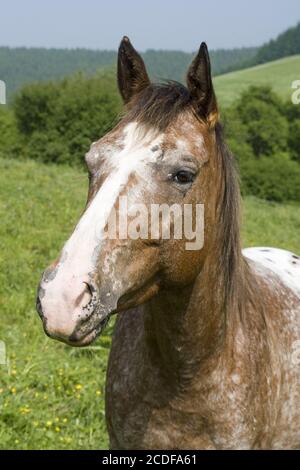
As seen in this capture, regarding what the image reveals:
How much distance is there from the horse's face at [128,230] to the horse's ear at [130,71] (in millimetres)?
398

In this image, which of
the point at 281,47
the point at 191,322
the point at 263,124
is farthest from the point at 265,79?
the point at 191,322

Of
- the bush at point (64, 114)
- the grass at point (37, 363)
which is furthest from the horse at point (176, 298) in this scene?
the bush at point (64, 114)

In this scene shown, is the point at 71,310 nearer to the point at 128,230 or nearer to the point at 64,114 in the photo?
the point at 128,230

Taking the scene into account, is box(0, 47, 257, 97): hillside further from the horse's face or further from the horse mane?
Result: the horse's face

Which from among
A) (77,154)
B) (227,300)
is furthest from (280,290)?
(77,154)

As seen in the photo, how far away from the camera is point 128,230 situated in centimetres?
238

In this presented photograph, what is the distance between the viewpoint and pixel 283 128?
5284 centimetres

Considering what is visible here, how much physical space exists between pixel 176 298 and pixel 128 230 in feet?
2.10

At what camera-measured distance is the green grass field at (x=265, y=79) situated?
243 ft

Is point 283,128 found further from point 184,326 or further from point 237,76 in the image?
point 184,326

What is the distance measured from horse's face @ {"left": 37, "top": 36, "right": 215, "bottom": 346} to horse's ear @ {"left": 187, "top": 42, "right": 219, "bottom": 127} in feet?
0.19

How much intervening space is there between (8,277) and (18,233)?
70.3 inches

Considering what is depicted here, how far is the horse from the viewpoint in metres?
2.28

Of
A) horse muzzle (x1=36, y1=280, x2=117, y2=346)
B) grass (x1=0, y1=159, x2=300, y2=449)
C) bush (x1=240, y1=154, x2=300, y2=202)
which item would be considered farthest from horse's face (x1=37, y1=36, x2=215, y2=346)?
bush (x1=240, y1=154, x2=300, y2=202)
